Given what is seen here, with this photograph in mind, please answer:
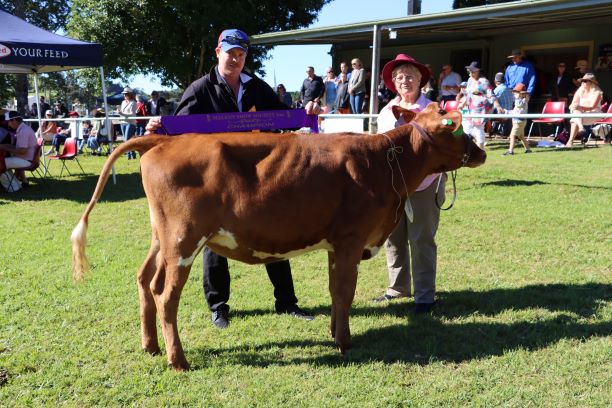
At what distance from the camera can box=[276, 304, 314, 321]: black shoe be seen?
5043mm

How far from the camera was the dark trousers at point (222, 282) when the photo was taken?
16.4 feet

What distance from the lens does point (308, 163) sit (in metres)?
4.10

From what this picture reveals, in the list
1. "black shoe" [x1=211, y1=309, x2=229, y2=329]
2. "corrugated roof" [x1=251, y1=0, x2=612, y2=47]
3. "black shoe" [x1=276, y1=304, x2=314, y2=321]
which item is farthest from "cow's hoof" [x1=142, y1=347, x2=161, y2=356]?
"corrugated roof" [x1=251, y1=0, x2=612, y2=47]

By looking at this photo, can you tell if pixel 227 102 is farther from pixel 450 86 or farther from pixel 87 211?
pixel 450 86

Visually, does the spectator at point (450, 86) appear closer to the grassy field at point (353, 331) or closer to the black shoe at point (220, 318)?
the grassy field at point (353, 331)

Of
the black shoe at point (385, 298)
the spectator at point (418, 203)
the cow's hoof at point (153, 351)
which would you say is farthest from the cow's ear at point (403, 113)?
the cow's hoof at point (153, 351)

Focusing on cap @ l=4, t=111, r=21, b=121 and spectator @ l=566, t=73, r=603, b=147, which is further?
spectator @ l=566, t=73, r=603, b=147

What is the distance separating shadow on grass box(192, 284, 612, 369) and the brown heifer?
0.34 meters

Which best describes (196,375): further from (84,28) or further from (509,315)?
(84,28)

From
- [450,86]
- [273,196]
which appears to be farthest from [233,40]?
[450,86]

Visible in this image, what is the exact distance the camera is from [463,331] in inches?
183

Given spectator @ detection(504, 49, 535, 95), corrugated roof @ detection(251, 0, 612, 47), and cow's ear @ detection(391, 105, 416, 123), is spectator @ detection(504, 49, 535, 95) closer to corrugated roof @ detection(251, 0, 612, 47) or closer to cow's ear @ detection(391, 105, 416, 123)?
corrugated roof @ detection(251, 0, 612, 47)

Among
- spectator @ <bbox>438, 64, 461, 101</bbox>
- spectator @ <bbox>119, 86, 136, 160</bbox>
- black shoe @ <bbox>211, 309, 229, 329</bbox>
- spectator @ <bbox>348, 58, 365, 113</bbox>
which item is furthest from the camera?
spectator @ <bbox>119, 86, 136, 160</bbox>

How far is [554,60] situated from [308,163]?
17883 millimetres
